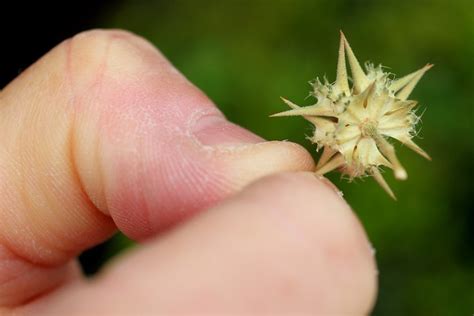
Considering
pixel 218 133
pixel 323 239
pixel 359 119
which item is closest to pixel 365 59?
pixel 218 133

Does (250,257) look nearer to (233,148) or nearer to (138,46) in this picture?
(233,148)

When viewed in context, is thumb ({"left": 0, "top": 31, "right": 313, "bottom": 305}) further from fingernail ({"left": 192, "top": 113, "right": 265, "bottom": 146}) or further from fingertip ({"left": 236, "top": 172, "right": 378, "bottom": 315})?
fingertip ({"left": 236, "top": 172, "right": 378, "bottom": 315})

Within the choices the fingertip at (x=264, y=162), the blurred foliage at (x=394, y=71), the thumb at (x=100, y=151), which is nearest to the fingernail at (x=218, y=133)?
the thumb at (x=100, y=151)

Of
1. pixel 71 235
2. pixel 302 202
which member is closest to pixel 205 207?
pixel 302 202

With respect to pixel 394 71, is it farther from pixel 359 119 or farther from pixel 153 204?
pixel 153 204

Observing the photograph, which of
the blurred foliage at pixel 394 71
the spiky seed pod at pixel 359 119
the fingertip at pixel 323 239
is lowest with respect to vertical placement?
the blurred foliage at pixel 394 71

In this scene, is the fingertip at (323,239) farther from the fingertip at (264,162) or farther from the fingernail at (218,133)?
the fingernail at (218,133)

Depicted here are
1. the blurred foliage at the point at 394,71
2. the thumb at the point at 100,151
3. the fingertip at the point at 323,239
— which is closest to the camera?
the fingertip at the point at 323,239

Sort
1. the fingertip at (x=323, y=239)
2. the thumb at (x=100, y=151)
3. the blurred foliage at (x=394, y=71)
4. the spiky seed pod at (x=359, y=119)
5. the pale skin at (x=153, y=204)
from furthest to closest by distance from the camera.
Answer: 1. the blurred foliage at (x=394, y=71)
2. the thumb at (x=100, y=151)
3. the spiky seed pod at (x=359, y=119)
4. the fingertip at (x=323, y=239)
5. the pale skin at (x=153, y=204)
